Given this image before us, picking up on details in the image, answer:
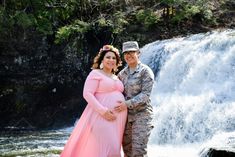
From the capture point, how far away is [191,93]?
1255 cm

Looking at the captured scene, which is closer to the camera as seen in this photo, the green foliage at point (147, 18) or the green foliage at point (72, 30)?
the green foliage at point (72, 30)

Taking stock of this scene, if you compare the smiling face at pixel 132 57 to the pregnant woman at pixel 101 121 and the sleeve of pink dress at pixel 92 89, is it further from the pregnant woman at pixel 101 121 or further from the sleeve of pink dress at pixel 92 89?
the sleeve of pink dress at pixel 92 89

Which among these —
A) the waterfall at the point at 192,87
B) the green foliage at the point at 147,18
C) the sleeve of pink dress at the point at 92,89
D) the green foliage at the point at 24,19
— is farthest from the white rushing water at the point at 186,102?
the sleeve of pink dress at the point at 92,89

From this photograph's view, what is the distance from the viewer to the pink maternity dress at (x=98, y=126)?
4.54m

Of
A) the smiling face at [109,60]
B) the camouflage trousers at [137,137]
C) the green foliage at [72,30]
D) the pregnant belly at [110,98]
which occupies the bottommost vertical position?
the camouflage trousers at [137,137]

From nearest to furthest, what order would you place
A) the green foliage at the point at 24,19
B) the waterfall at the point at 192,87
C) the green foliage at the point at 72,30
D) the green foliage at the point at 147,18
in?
the waterfall at the point at 192,87, the green foliage at the point at 24,19, the green foliage at the point at 72,30, the green foliage at the point at 147,18

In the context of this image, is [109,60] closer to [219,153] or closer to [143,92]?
[143,92]

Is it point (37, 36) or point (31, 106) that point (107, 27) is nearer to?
point (37, 36)

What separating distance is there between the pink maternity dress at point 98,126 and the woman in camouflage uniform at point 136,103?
0.11 metres

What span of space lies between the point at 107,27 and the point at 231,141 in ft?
28.5

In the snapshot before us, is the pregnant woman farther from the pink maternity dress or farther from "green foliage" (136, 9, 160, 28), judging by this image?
"green foliage" (136, 9, 160, 28)

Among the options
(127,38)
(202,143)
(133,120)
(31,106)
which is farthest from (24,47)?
(133,120)

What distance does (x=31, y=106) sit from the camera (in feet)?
54.2

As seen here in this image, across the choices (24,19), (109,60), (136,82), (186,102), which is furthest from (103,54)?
(24,19)
